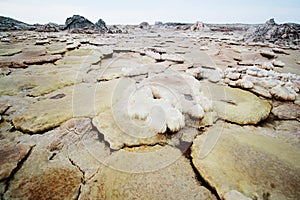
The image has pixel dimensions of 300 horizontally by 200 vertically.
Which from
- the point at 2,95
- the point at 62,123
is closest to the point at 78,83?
the point at 2,95

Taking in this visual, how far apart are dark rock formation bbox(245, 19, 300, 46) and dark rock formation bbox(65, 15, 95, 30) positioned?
42.1 feet

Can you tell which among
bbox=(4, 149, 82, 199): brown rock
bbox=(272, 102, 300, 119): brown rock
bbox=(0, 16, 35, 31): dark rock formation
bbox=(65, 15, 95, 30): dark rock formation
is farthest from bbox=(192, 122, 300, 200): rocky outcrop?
bbox=(65, 15, 95, 30): dark rock formation

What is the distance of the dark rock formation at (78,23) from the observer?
48.5ft

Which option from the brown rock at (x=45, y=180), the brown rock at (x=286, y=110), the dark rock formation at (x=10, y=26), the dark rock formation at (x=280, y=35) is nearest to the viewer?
the brown rock at (x=45, y=180)

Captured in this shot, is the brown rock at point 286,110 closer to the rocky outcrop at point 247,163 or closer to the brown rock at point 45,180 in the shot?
the rocky outcrop at point 247,163

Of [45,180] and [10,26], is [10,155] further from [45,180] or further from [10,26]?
[10,26]

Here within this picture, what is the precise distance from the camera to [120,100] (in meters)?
1.63

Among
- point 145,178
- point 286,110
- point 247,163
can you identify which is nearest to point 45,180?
point 145,178

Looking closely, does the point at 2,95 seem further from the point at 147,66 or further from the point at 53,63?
the point at 147,66

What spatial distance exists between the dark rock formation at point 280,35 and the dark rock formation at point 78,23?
42.1 ft

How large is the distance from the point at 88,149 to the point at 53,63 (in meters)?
2.43

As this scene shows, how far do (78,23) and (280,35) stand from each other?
14891mm

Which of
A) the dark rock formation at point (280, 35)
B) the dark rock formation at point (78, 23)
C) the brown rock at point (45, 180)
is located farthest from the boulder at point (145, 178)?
the dark rock formation at point (78, 23)

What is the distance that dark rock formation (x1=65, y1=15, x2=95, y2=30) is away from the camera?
14.8 meters
